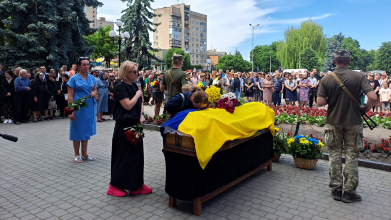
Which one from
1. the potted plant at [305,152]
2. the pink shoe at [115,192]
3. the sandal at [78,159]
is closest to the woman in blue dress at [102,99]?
the sandal at [78,159]

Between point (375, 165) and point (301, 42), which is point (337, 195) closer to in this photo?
point (375, 165)

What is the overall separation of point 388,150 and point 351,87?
3.37 metres

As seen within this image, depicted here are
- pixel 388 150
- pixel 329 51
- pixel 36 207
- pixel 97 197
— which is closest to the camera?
pixel 36 207

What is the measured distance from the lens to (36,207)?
4449mm

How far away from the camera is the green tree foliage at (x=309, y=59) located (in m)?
Result: 54.3

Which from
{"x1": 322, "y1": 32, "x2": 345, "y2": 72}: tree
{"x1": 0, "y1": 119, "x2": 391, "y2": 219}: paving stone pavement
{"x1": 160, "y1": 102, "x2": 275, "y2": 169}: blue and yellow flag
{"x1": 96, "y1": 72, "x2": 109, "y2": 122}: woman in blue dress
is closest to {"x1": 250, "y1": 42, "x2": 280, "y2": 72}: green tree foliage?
{"x1": 322, "y1": 32, "x2": 345, "y2": 72}: tree

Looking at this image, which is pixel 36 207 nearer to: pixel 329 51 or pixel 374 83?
pixel 374 83

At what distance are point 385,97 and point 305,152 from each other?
10208mm

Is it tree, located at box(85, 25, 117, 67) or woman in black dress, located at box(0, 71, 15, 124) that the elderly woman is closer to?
woman in black dress, located at box(0, 71, 15, 124)

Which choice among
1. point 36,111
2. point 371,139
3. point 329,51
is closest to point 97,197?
point 371,139

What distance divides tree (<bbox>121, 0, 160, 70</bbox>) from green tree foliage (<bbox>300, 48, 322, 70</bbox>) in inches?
1237

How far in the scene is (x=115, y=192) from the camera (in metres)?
4.91

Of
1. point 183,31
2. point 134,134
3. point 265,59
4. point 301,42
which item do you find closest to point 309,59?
point 301,42

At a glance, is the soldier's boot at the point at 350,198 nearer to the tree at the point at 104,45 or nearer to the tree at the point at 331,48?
the tree at the point at 104,45
